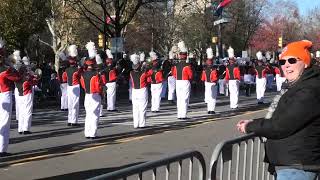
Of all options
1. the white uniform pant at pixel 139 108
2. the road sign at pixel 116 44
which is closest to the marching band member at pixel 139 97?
the white uniform pant at pixel 139 108

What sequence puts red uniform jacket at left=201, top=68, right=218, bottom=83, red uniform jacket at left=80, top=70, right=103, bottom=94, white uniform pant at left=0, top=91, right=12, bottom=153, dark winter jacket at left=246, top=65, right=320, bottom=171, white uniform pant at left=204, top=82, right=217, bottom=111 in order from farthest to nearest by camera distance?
red uniform jacket at left=201, top=68, right=218, bottom=83, white uniform pant at left=204, top=82, right=217, bottom=111, red uniform jacket at left=80, top=70, right=103, bottom=94, white uniform pant at left=0, top=91, right=12, bottom=153, dark winter jacket at left=246, top=65, right=320, bottom=171

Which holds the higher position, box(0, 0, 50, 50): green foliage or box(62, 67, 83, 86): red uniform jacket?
box(0, 0, 50, 50): green foliage

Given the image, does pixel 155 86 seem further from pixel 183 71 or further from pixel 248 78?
pixel 248 78

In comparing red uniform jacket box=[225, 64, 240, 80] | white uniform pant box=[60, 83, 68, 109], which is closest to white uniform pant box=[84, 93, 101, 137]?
white uniform pant box=[60, 83, 68, 109]

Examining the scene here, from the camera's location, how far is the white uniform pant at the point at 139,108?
51.7 ft

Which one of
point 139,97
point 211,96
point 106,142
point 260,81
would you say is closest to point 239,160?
point 106,142

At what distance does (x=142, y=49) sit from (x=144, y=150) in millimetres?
54341

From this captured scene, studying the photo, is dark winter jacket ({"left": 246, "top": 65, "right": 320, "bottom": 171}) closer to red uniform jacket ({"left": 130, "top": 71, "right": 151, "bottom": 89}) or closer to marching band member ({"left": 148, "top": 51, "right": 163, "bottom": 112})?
red uniform jacket ({"left": 130, "top": 71, "right": 151, "bottom": 89})

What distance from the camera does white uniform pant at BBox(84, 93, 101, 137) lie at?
44.9ft

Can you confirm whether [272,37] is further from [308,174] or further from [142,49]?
[308,174]

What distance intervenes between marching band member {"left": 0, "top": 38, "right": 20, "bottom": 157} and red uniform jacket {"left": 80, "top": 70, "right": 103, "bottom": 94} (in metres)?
2.57

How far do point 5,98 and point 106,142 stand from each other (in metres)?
2.60

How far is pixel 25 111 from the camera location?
14148 mm

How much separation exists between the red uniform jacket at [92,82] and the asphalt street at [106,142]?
3.58ft
